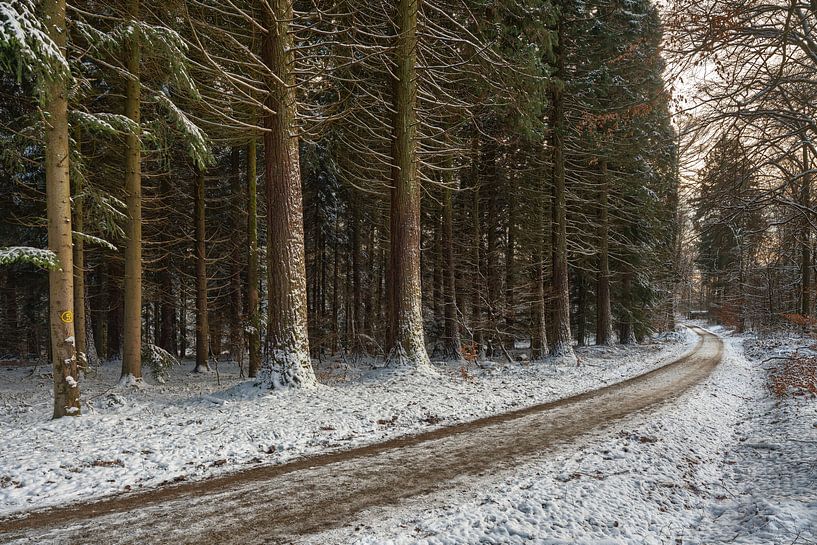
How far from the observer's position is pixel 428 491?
4.66 metres

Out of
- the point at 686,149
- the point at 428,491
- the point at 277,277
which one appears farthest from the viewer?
the point at 277,277

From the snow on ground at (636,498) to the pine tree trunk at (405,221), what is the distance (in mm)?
5679

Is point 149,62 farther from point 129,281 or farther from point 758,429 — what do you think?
point 758,429

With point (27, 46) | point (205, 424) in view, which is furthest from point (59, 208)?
point (205, 424)

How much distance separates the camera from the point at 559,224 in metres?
17.6

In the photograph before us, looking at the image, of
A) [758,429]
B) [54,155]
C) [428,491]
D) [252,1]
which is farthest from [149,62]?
[758,429]

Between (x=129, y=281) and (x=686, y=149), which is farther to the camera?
(x=129, y=281)

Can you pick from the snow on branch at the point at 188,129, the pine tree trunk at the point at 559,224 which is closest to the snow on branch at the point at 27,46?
the snow on branch at the point at 188,129

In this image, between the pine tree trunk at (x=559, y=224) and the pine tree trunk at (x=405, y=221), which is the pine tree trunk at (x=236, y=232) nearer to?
the pine tree trunk at (x=405, y=221)

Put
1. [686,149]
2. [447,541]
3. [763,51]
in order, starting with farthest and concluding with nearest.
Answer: [686,149], [763,51], [447,541]

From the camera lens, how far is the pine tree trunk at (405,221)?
11812 mm

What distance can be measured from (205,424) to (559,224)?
48.1 feet

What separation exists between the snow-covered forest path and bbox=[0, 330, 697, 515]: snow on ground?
0.47 metres

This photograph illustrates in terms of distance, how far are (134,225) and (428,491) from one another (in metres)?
10.7
